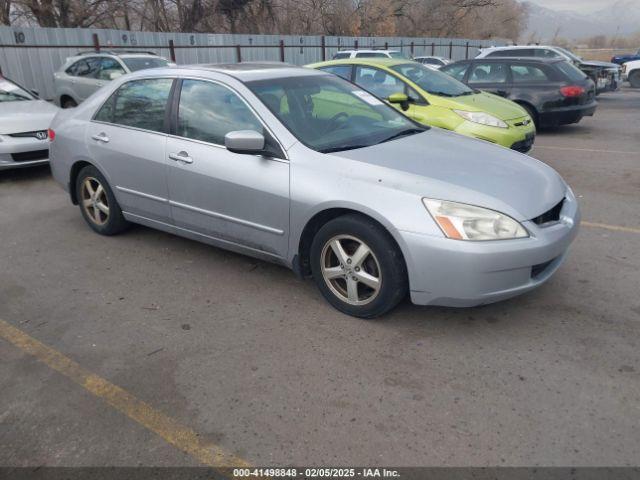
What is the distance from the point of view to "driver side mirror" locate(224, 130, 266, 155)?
3.59 meters

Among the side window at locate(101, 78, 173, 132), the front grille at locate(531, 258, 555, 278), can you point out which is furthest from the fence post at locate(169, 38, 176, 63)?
the front grille at locate(531, 258, 555, 278)

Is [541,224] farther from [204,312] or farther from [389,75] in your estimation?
[389,75]

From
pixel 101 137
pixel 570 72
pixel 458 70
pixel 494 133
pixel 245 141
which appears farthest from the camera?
pixel 458 70

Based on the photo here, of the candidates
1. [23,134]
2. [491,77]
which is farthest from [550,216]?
[491,77]

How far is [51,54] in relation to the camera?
14297 mm

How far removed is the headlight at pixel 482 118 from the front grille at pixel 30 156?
19.2ft

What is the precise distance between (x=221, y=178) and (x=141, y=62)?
8651 mm

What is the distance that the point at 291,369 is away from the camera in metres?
3.05

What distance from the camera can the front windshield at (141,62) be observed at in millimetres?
11039

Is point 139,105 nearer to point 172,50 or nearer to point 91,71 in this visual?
point 91,71

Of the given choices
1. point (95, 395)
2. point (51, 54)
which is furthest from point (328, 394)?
point (51, 54)

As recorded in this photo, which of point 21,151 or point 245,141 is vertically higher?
point 245,141

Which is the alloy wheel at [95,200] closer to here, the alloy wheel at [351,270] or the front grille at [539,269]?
the alloy wheel at [351,270]

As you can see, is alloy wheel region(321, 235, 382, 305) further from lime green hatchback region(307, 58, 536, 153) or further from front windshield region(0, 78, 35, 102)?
front windshield region(0, 78, 35, 102)
